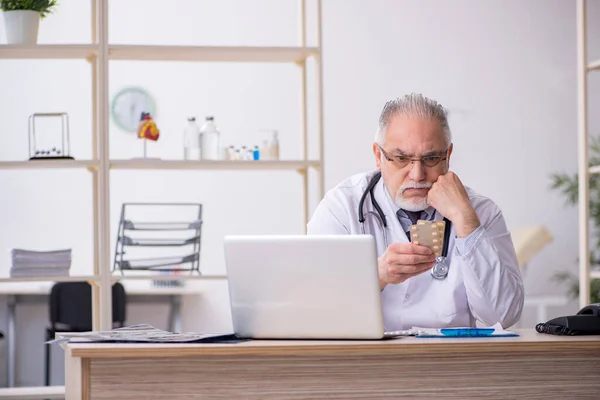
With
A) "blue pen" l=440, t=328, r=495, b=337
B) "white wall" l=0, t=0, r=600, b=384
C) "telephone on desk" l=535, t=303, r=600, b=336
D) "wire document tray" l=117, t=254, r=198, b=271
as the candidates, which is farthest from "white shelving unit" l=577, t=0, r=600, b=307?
"white wall" l=0, t=0, r=600, b=384

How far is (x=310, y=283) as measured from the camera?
6.19ft

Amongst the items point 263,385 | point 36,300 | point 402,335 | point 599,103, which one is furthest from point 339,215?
point 599,103

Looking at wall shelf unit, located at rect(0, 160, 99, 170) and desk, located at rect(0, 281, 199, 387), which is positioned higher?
wall shelf unit, located at rect(0, 160, 99, 170)

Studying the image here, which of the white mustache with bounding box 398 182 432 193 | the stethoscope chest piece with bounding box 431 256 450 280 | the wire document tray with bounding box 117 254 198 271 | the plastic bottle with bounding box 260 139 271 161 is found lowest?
the wire document tray with bounding box 117 254 198 271

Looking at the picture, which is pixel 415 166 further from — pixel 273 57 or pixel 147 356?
pixel 273 57

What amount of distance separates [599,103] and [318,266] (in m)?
5.52

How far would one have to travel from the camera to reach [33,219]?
617 centimetres

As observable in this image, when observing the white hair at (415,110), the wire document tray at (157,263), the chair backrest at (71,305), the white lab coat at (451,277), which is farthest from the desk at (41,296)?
the white hair at (415,110)

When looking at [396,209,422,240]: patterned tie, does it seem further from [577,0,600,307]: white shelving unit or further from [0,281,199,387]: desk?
[0,281,199,387]: desk

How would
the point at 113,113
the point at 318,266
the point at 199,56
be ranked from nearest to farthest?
the point at 318,266, the point at 199,56, the point at 113,113

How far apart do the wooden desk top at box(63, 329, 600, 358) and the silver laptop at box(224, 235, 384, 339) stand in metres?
0.04

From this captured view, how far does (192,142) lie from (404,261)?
5.92 ft

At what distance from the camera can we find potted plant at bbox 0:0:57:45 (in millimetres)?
3639

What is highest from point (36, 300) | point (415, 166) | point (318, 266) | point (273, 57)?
point (273, 57)
